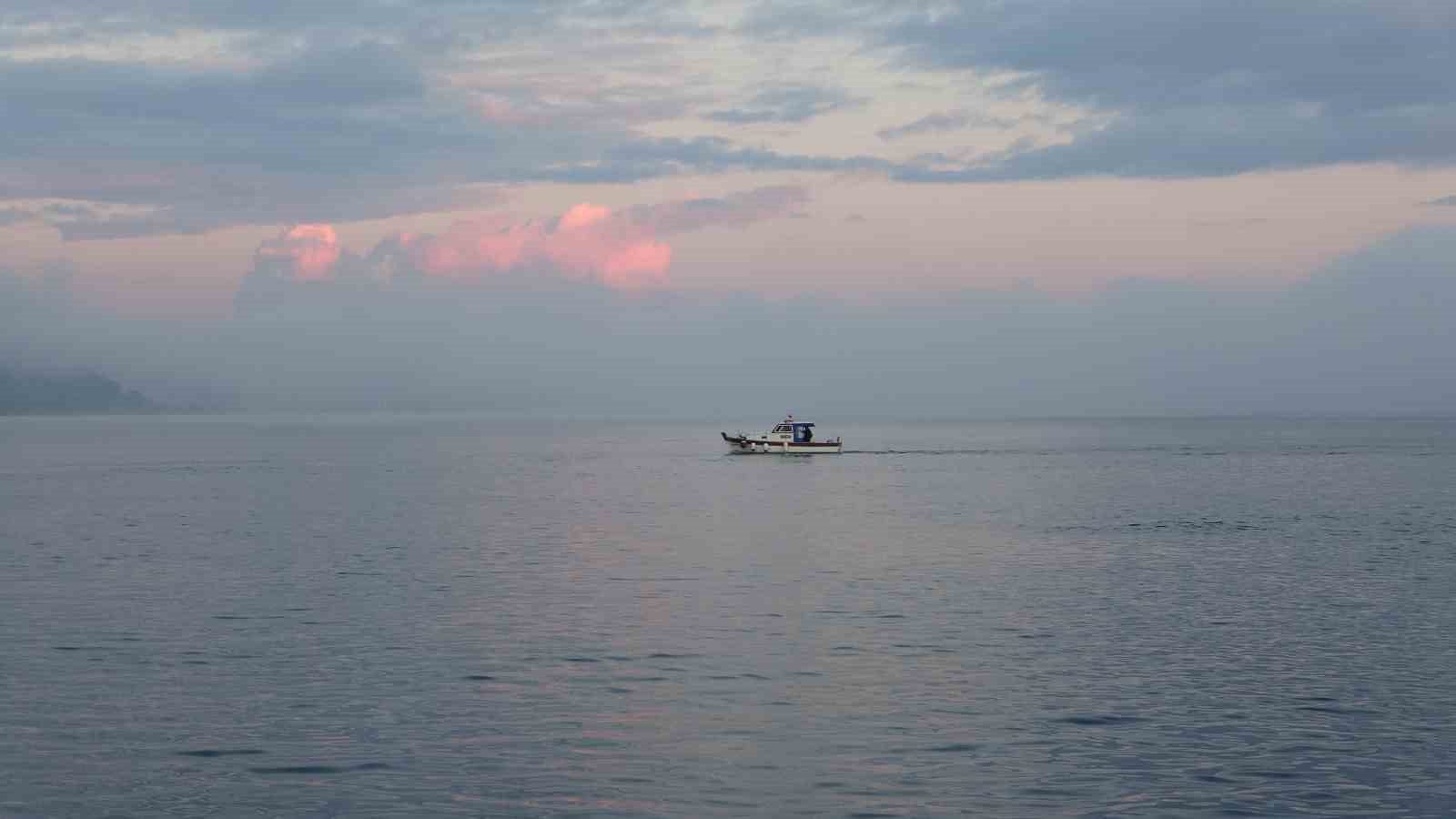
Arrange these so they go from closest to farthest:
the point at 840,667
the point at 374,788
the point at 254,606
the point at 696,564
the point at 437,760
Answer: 1. the point at 374,788
2. the point at 437,760
3. the point at 840,667
4. the point at 254,606
5. the point at 696,564

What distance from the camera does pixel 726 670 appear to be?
3622 cm

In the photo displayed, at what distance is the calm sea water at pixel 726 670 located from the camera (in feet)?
82.3

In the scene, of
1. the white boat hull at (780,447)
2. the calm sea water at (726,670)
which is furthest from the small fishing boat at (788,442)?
the calm sea water at (726,670)

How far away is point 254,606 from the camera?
157 feet

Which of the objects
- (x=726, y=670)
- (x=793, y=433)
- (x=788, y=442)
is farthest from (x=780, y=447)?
(x=726, y=670)

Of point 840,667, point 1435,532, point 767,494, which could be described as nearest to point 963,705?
point 840,667

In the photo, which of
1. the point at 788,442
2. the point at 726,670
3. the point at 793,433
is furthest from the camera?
the point at 793,433

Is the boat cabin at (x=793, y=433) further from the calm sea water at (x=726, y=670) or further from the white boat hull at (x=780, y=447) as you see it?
the calm sea water at (x=726, y=670)

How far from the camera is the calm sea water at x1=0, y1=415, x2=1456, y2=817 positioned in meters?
25.1

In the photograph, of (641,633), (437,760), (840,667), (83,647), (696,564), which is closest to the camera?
(437,760)

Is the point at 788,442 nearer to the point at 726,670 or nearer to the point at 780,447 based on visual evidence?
the point at 780,447

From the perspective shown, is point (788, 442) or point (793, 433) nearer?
point (788, 442)

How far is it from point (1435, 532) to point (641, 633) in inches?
2200

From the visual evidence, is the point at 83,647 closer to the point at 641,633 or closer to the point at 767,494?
the point at 641,633
